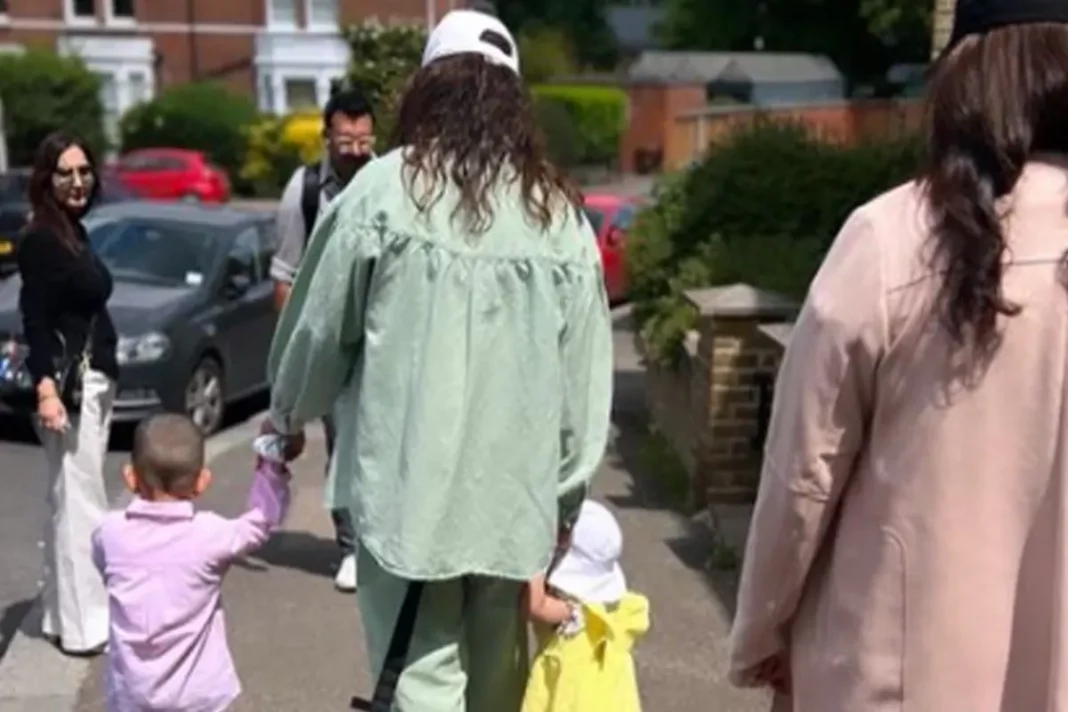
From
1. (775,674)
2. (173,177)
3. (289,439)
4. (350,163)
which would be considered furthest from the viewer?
(173,177)

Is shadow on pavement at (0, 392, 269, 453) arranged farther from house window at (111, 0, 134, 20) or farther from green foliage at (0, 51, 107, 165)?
house window at (111, 0, 134, 20)

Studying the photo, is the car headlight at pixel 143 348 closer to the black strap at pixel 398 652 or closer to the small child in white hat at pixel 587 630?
the small child in white hat at pixel 587 630

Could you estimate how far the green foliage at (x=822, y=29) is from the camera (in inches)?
2106

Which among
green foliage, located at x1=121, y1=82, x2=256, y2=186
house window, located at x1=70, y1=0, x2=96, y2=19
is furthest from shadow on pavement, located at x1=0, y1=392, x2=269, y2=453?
house window, located at x1=70, y1=0, x2=96, y2=19

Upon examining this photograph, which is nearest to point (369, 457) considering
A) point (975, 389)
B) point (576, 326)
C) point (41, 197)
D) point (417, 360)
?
point (417, 360)

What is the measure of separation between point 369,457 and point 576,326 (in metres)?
0.47

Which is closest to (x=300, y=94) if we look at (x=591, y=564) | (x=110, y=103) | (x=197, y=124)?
(x=110, y=103)

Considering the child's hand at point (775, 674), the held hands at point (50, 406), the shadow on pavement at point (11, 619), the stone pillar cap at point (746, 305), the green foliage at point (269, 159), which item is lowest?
the green foliage at point (269, 159)

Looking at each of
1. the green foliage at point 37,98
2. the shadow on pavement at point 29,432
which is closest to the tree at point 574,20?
the green foliage at point 37,98

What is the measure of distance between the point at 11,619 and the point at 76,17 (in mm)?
47094

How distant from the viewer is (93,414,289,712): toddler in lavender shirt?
4031 mm

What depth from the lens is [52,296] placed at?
17.9 ft

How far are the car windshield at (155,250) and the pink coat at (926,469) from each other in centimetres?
983

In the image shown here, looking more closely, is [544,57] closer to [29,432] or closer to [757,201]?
[29,432]
